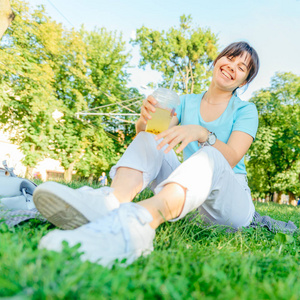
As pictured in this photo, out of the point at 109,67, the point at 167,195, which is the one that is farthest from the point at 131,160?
the point at 109,67

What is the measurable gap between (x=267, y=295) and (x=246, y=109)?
1.81 meters

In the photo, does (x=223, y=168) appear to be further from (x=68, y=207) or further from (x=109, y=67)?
(x=109, y=67)

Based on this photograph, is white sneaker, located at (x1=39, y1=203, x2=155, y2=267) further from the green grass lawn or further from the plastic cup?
the plastic cup

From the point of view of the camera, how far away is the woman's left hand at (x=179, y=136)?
1.73 meters

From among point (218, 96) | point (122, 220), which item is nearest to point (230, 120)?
point (218, 96)

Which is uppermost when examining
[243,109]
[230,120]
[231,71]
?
[231,71]

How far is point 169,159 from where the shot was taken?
214 centimetres

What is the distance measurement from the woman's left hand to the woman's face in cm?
78

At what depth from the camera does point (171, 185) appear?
143 centimetres

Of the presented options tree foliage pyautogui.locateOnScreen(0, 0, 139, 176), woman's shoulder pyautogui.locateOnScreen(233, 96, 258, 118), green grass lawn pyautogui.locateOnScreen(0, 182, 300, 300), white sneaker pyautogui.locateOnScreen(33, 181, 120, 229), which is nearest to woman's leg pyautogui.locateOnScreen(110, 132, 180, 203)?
white sneaker pyautogui.locateOnScreen(33, 181, 120, 229)

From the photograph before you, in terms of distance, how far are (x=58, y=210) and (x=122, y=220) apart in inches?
10.8

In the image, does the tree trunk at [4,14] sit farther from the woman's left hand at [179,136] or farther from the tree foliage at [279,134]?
the tree foliage at [279,134]

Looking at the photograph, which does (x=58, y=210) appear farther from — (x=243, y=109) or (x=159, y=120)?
(x=243, y=109)

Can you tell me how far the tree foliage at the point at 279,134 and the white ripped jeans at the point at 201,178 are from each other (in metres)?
15.9
